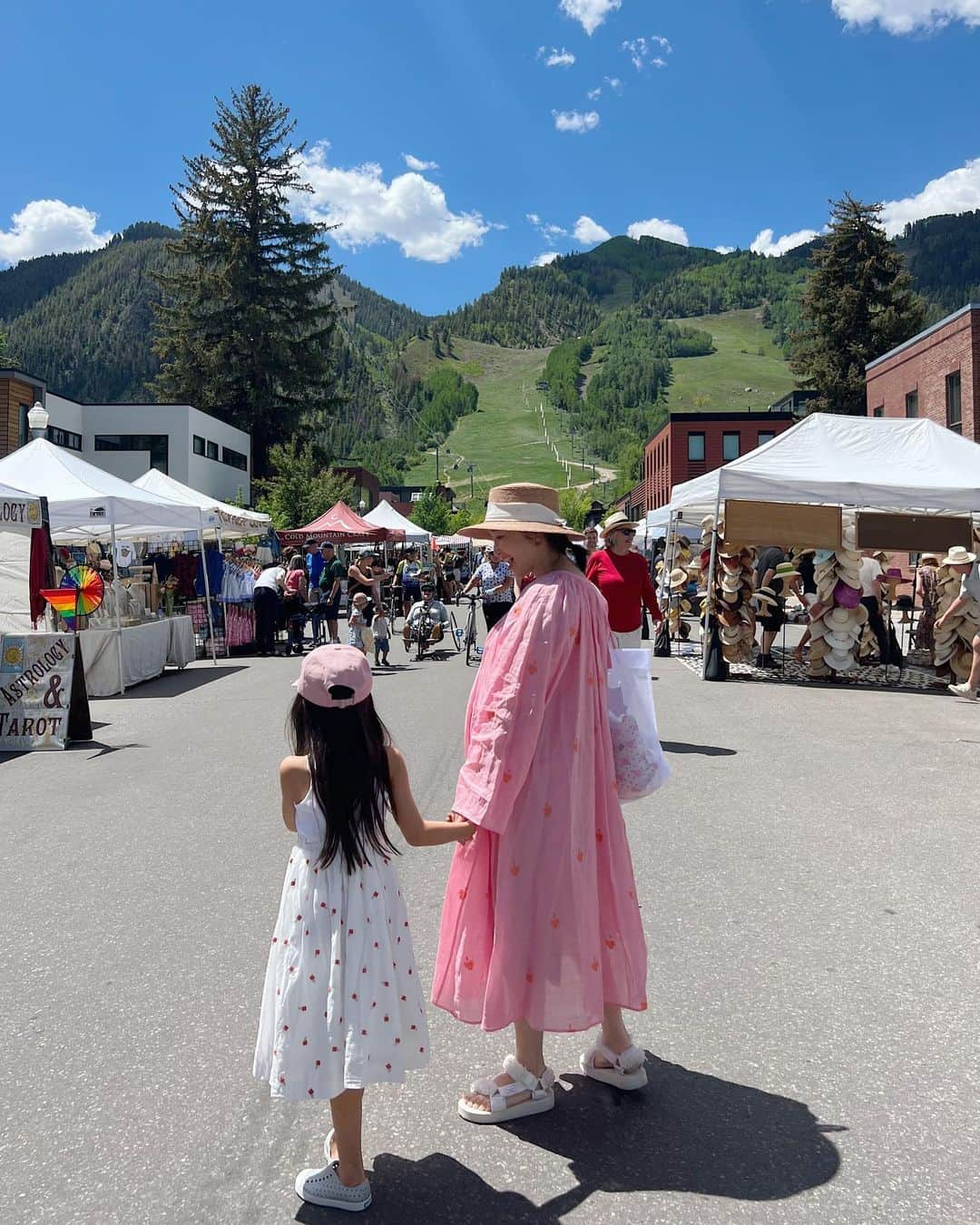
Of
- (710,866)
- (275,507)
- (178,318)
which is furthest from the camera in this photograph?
(178,318)

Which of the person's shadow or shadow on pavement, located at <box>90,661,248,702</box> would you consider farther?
shadow on pavement, located at <box>90,661,248,702</box>

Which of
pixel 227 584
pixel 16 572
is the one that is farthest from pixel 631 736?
pixel 227 584

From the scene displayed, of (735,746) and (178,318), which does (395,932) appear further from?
(178,318)

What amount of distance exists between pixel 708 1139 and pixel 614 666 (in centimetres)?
134

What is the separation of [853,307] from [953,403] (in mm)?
22456

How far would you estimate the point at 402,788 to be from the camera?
9.17 feet

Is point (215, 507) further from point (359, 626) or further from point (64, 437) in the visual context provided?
point (64, 437)

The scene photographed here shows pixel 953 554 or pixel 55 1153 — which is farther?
pixel 953 554

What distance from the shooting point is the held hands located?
2.83 meters

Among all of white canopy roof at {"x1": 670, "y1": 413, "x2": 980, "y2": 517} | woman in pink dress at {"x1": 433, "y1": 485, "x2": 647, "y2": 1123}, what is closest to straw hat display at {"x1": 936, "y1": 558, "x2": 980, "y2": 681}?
white canopy roof at {"x1": 670, "y1": 413, "x2": 980, "y2": 517}

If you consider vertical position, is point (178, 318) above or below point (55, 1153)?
above

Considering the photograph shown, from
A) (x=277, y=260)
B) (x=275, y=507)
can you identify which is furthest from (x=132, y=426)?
(x=277, y=260)

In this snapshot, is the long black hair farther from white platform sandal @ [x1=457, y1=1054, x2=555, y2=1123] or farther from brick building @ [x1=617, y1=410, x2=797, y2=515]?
brick building @ [x1=617, y1=410, x2=797, y2=515]

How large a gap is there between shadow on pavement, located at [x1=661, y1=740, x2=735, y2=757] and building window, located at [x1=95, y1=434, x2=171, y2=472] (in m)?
43.8
